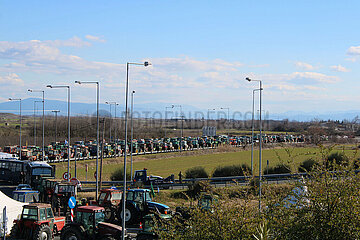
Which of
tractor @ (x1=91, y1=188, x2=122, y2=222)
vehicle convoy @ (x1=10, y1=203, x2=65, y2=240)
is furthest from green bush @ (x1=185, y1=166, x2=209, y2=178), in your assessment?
vehicle convoy @ (x1=10, y1=203, x2=65, y2=240)

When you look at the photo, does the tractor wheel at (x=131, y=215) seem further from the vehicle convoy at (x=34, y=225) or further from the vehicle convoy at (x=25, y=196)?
the vehicle convoy at (x=25, y=196)

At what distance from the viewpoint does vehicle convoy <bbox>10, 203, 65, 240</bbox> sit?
18750mm

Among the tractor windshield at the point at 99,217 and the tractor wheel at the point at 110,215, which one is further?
the tractor wheel at the point at 110,215

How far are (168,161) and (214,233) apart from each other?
185ft

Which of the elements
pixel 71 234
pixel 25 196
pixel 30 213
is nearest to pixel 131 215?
pixel 71 234

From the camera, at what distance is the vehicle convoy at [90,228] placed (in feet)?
59.5

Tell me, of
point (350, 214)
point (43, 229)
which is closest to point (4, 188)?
point (43, 229)

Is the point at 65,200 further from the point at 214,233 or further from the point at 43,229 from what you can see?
the point at 214,233

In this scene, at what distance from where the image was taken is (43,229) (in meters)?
18.8

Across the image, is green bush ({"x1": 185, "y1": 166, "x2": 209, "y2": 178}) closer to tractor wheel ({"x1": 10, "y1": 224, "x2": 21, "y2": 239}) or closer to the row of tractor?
→ the row of tractor

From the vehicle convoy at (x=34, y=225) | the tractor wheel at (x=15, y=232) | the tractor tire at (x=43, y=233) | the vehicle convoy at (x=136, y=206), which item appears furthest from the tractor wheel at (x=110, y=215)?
the tractor wheel at (x=15, y=232)

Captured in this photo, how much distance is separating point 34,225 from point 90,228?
260cm

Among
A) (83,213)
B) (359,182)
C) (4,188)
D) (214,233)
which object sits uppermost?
(359,182)

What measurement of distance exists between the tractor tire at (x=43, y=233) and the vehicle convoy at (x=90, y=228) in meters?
1.03
